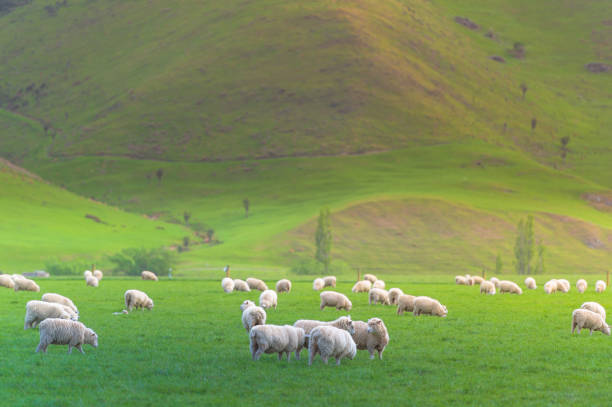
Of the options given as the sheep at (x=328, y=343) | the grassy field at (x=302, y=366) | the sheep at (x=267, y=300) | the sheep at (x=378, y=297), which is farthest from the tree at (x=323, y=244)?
the sheep at (x=328, y=343)

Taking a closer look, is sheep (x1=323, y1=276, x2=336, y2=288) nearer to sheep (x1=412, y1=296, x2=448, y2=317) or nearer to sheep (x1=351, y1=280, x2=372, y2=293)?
sheep (x1=351, y1=280, x2=372, y2=293)

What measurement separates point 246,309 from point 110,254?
263 ft

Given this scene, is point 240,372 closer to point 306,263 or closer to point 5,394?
point 5,394

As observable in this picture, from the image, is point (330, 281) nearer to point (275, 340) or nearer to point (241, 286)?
point (241, 286)

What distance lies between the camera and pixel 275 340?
19547 millimetres

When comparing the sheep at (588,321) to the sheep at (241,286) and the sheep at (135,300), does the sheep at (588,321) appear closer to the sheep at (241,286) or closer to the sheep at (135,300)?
the sheep at (135,300)

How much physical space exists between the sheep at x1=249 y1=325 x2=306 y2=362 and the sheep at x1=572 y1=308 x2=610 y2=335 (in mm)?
11160

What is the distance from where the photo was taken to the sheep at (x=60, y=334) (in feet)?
65.9

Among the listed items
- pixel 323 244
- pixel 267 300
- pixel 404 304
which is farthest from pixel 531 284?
pixel 323 244

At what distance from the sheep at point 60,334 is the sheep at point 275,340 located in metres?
5.03

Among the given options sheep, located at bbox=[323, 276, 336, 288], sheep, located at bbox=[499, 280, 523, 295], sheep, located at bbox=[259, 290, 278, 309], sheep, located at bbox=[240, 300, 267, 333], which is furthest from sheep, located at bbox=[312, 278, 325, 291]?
sheep, located at bbox=[240, 300, 267, 333]

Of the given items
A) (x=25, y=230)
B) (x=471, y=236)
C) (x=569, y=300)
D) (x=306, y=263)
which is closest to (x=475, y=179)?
(x=471, y=236)

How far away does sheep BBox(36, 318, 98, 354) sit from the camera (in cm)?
2008

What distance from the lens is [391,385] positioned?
55.5 ft
